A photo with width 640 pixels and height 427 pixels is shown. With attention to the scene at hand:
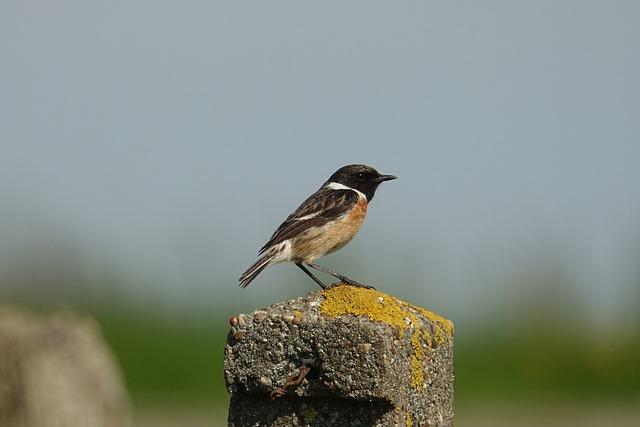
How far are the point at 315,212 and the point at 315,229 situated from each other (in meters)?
0.28

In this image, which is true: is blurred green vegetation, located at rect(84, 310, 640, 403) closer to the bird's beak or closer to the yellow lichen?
the bird's beak

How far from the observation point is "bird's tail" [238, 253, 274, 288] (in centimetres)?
878

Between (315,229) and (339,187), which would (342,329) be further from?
(339,187)

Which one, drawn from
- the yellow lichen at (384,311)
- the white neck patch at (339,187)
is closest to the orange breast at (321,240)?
the white neck patch at (339,187)

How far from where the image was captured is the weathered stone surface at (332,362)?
4602 mm

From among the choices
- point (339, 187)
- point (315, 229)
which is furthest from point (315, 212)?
point (339, 187)

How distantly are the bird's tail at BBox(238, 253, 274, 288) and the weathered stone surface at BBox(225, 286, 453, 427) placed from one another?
3.86 m
